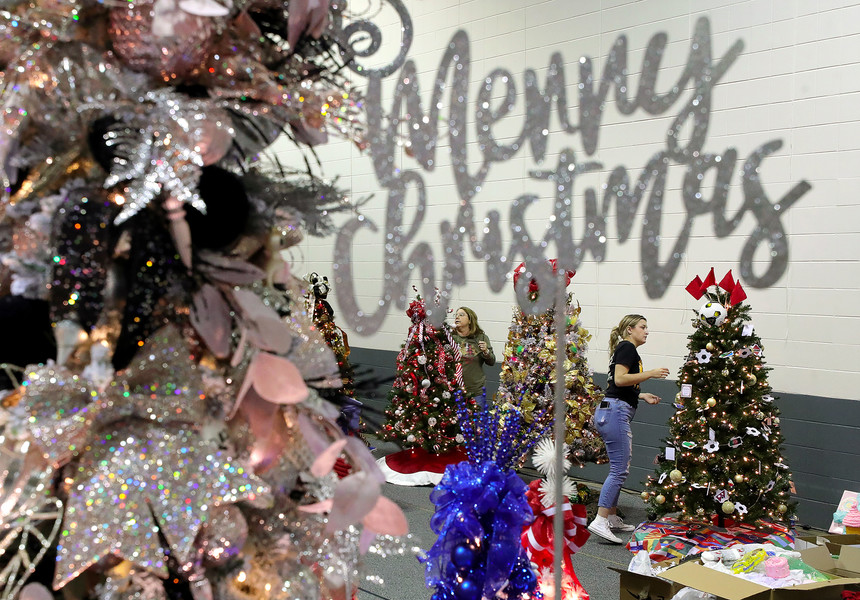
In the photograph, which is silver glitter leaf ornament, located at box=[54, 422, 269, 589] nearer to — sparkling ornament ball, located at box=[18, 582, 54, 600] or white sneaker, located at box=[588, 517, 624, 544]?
sparkling ornament ball, located at box=[18, 582, 54, 600]

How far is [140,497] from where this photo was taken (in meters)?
0.83

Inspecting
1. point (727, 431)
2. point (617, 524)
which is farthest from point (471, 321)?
point (727, 431)

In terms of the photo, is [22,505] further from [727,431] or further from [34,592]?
[727,431]

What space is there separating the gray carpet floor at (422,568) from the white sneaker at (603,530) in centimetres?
4

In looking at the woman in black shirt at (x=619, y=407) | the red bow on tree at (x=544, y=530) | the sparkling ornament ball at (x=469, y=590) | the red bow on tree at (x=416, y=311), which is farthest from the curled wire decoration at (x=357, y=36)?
the red bow on tree at (x=416, y=311)

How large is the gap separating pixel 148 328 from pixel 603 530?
4918mm

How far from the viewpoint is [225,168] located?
968 mm

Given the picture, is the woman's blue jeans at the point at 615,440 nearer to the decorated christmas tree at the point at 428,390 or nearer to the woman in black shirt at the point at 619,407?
the woman in black shirt at the point at 619,407

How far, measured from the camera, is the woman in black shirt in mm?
5355

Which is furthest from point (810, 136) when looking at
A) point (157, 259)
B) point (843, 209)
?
point (157, 259)

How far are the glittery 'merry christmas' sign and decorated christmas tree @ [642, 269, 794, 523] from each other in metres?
3.70

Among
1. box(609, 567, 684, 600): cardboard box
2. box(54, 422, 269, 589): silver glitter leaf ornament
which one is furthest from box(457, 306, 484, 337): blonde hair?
box(54, 422, 269, 589): silver glitter leaf ornament

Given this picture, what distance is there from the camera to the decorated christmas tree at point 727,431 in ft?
15.9

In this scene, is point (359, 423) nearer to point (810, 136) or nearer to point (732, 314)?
point (732, 314)
